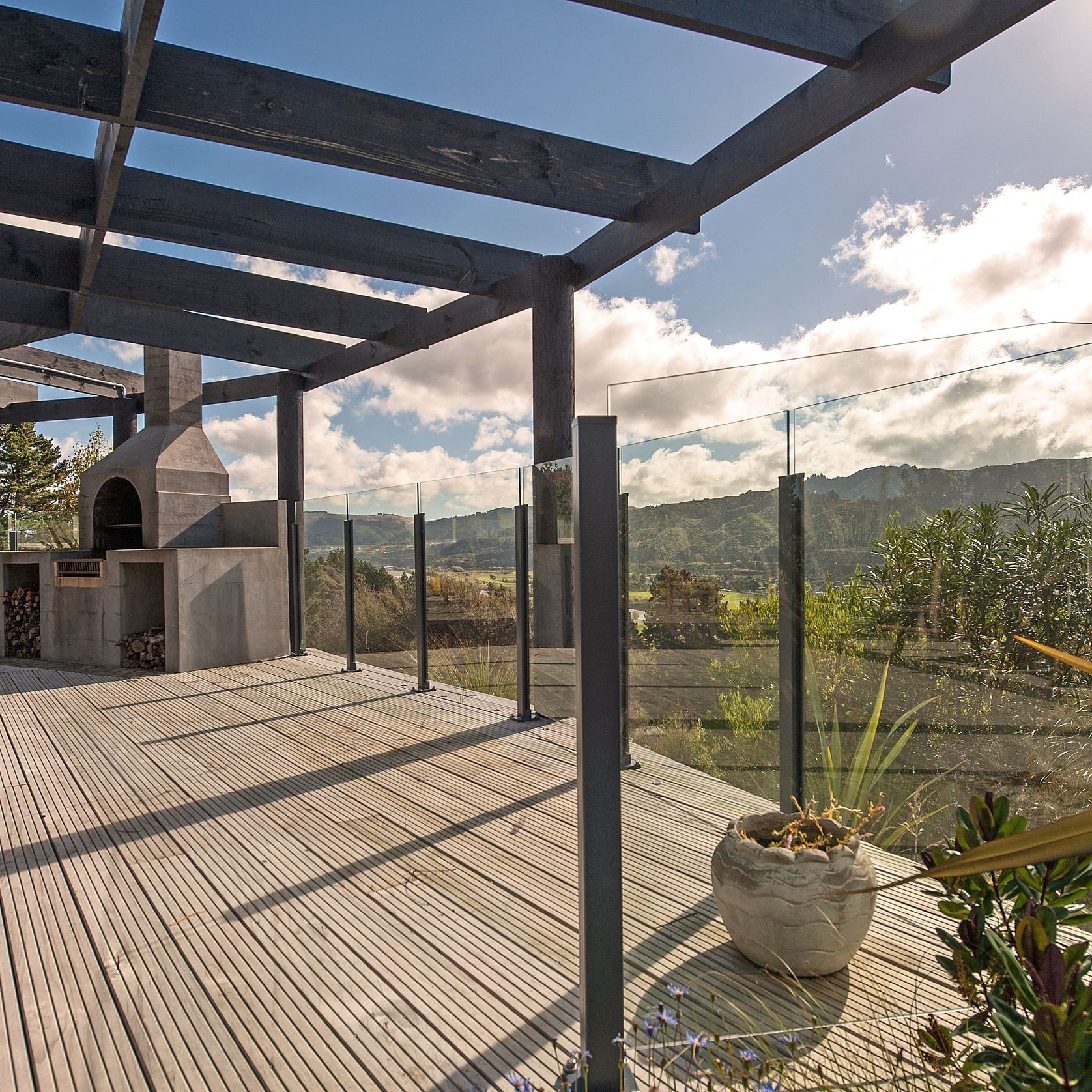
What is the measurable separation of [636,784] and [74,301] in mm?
5708

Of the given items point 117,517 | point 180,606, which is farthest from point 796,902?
point 117,517

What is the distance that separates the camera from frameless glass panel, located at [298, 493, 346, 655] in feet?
23.0

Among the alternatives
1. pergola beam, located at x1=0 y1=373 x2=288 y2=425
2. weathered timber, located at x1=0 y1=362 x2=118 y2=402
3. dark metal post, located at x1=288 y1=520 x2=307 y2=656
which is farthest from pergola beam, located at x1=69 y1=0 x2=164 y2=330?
pergola beam, located at x1=0 y1=373 x2=288 y2=425

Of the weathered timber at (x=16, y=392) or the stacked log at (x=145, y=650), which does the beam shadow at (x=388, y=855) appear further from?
the weathered timber at (x=16, y=392)

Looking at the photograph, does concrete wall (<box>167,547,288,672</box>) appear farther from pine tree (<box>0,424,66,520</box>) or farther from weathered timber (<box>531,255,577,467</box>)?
pine tree (<box>0,424,66,520</box>)

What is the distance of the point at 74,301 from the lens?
216 inches

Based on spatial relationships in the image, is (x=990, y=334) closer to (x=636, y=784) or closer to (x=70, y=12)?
(x=636, y=784)

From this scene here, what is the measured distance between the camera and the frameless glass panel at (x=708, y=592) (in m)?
1.92

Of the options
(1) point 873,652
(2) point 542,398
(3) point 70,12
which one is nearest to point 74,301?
(3) point 70,12

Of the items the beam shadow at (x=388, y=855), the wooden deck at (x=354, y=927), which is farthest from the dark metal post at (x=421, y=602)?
the beam shadow at (x=388, y=855)

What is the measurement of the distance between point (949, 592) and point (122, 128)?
3.56 m

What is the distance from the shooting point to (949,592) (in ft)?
5.93

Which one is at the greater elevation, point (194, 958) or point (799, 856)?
point (799, 856)

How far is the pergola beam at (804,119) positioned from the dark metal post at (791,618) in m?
1.57
